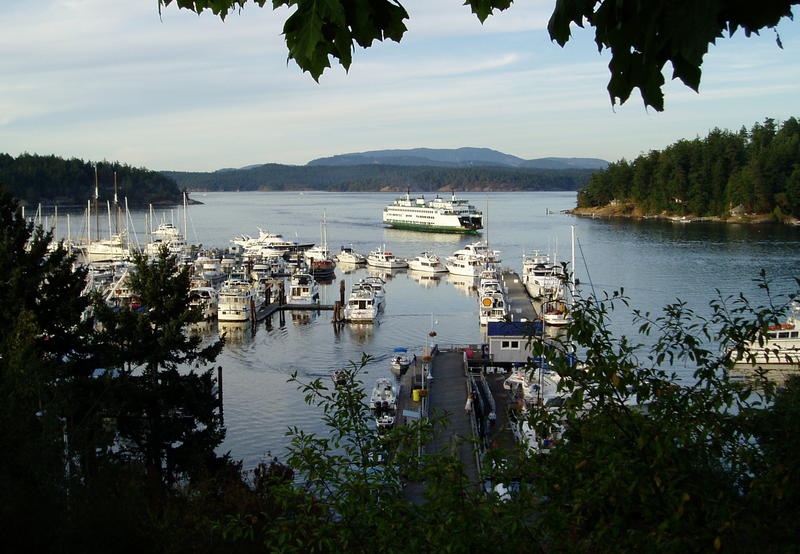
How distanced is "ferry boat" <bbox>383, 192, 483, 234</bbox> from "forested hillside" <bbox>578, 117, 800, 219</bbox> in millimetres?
21134

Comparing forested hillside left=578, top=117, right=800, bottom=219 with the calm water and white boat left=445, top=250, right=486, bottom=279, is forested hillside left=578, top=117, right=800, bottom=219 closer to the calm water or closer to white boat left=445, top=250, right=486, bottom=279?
the calm water

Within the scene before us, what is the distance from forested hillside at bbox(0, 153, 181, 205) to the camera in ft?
308

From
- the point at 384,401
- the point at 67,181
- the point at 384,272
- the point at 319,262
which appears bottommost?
the point at 384,401

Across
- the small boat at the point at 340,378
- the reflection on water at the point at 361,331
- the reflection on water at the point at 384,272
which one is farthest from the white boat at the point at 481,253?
the small boat at the point at 340,378

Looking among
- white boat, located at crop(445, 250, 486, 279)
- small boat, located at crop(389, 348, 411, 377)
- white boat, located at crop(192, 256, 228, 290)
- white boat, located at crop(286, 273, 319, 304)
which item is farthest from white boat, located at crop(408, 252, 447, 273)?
small boat, located at crop(389, 348, 411, 377)

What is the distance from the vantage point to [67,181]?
324ft

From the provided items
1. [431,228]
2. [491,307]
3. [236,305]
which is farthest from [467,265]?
[431,228]

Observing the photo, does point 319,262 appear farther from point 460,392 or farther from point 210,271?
point 460,392

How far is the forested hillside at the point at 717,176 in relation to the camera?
201 feet

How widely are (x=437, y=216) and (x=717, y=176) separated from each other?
2608cm

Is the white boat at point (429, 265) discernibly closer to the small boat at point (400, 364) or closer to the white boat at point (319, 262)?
the white boat at point (319, 262)

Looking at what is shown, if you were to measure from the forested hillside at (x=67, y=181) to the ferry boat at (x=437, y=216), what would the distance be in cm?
4421

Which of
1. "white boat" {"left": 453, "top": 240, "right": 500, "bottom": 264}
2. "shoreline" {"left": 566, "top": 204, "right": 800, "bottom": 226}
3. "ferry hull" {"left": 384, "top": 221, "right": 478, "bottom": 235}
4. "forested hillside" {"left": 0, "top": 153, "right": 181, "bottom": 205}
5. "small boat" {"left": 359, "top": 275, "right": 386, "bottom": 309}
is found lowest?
"small boat" {"left": 359, "top": 275, "right": 386, "bottom": 309}

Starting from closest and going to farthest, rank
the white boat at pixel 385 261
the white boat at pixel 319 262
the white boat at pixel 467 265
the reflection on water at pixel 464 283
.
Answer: the reflection on water at pixel 464 283 → the white boat at pixel 467 265 → the white boat at pixel 319 262 → the white boat at pixel 385 261
